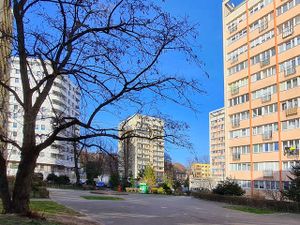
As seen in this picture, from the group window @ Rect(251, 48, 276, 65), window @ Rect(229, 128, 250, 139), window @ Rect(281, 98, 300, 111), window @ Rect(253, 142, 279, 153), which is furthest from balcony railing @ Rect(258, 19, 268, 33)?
window @ Rect(253, 142, 279, 153)

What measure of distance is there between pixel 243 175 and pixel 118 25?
215 feet

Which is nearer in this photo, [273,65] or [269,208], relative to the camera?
[269,208]

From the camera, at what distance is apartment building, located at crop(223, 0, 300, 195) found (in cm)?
6588

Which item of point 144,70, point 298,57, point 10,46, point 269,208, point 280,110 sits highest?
point 298,57

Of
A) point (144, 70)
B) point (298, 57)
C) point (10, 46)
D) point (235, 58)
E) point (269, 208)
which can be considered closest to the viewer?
point (144, 70)

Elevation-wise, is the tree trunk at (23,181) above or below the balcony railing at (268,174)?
below

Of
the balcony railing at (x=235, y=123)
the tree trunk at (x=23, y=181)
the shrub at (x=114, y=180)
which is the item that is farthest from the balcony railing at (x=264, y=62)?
the tree trunk at (x=23, y=181)

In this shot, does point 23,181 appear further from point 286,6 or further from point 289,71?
point 286,6

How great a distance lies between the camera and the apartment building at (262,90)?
65.9 meters

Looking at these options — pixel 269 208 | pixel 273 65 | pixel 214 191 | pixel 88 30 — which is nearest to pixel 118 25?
pixel 88 30

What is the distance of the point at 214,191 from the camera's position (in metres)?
44.4

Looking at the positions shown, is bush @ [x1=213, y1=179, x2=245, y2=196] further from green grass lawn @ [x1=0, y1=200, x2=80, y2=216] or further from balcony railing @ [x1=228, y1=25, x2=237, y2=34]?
balcony railing @ [x1=228, y1=25, x2=237, y2=34]

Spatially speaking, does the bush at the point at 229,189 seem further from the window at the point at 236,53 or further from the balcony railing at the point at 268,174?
the window at the point at 236,53

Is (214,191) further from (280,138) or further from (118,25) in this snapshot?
(118,25)
